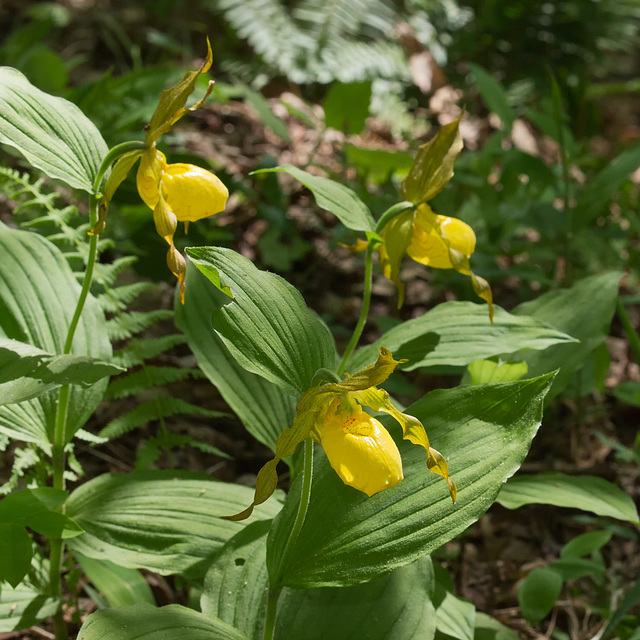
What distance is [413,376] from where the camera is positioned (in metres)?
2.27

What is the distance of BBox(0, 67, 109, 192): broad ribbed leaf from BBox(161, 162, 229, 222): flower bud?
14 centimetres

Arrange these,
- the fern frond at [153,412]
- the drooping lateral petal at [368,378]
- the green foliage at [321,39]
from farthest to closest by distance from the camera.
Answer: the green foliage at [321,39] → the fern frond at [153,412] → the drooping lateral petal at [368,378]

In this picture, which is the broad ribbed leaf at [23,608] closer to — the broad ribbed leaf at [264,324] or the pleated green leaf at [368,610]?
the pleated green leaf at [368,610]

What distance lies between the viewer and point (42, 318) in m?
1.30

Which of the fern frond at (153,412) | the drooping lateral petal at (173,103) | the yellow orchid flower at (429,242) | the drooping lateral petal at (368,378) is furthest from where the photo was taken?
the fern frond at (153,412)

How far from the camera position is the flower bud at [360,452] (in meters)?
0.91

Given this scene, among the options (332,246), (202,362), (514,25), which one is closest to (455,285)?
(332,246)

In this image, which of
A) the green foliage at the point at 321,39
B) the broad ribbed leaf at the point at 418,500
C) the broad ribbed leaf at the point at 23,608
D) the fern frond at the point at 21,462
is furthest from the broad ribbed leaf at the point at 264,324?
the green foliage at the point at 321,39

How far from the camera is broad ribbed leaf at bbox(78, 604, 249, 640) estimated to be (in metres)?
1.01

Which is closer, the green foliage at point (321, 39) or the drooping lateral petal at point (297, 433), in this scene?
the drooping lateral petal at point (297, 433)

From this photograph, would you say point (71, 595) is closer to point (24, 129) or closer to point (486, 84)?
point (24, 129)

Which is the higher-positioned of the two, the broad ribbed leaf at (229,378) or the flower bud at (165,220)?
the flower bud at (165,220)

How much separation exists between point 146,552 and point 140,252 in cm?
103

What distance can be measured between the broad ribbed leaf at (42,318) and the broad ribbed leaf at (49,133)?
312 millimetres
